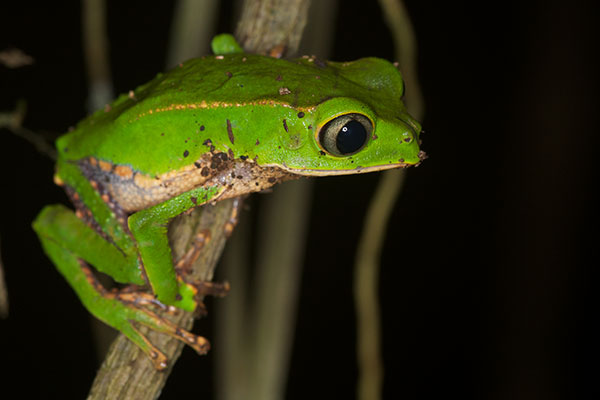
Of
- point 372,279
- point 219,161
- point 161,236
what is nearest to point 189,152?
point 219,161

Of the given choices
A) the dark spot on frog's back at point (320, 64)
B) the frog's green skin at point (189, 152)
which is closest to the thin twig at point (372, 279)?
the dark spot on frog's back at point (320, 64)

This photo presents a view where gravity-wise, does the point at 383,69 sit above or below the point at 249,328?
above

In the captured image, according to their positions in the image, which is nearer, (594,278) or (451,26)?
(594,278)

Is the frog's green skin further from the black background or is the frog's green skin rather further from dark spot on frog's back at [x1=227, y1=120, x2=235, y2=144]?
the black background

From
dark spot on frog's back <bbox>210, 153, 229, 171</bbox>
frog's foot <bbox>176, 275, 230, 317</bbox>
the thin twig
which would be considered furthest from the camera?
the thin twig

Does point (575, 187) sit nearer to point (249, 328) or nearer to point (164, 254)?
point (249, 328)

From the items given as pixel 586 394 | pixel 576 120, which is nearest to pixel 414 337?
pixel 586 394

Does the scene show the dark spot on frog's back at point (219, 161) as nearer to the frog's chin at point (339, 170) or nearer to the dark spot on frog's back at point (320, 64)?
the frog's chin at point (339, 170)

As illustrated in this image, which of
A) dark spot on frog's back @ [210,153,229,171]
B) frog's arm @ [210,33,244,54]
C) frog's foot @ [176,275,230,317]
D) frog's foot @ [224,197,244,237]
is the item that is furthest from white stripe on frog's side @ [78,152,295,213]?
frog's arm @ [210,33,244,54]

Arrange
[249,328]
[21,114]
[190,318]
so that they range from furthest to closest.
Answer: [249,328] < [21,114] < [190,318]
